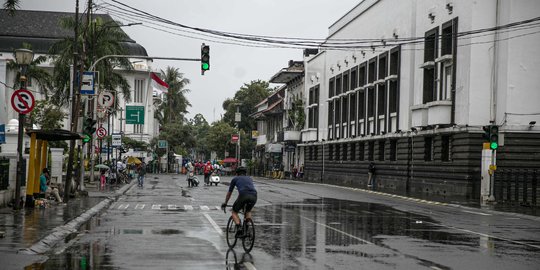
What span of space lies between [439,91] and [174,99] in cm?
7505

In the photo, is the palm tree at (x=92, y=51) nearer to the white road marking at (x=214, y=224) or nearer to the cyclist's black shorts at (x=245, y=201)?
the white road marking at (x=214, y=224)

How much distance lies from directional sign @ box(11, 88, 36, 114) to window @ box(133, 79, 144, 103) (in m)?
86.2

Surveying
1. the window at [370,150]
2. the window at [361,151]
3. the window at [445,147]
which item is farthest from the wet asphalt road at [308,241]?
the window at [361,151]

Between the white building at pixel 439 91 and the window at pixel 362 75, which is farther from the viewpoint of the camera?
the window at pixel 362 75

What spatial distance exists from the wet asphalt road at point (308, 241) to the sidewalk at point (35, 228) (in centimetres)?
43

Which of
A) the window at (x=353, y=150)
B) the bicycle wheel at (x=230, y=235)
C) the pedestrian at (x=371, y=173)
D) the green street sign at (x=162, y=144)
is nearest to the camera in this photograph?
the bicycle wheel at (x=230, y=235)

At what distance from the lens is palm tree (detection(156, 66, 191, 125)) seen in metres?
115

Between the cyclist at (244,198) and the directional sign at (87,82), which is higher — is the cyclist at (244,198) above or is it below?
below

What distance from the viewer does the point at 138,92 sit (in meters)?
107

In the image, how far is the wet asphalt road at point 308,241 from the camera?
13.6m

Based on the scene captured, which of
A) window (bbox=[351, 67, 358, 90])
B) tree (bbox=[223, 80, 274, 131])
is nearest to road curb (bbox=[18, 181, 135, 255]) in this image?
window (bbox=[351, 67, 358, 90])

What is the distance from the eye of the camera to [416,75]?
50.2 metres

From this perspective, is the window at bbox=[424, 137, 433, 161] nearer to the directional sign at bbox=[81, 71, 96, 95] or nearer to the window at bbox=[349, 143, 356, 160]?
the window at bbox=[349, 143, 356, 160]

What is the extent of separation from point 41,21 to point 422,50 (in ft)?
219
